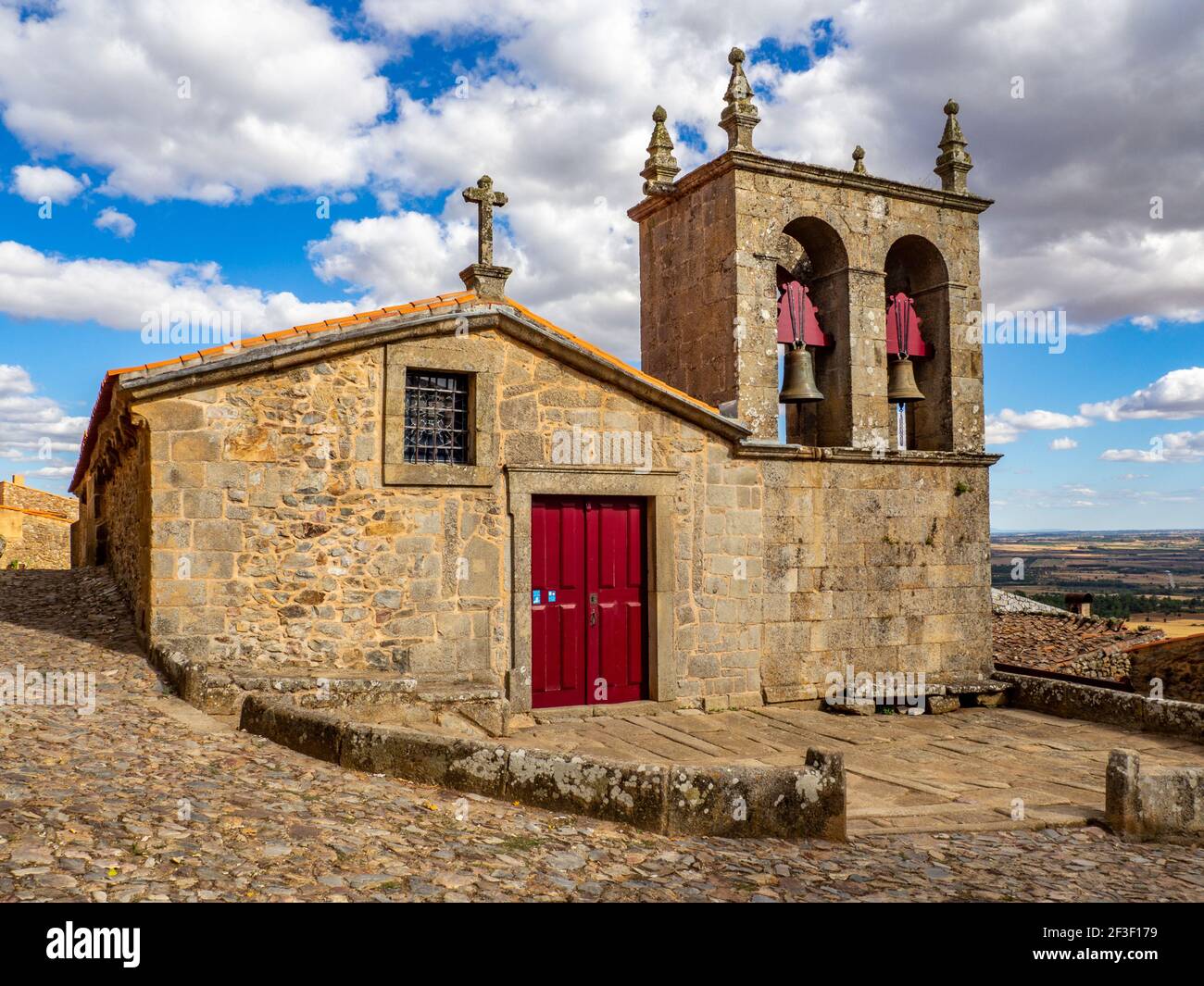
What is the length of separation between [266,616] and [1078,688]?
29.2ft

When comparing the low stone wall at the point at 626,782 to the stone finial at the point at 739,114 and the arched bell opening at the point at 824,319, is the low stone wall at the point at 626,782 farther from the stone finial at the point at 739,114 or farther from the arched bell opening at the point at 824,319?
the stone finial at the point at 739,114

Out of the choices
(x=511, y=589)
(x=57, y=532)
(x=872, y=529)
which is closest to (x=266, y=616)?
(x=511, y=589)

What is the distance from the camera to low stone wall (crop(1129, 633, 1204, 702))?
12.3 metres

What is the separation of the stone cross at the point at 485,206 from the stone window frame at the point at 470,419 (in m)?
1.43

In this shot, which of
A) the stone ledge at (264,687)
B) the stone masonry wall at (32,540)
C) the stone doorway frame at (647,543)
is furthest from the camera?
the stone masonry wall at (32,540)

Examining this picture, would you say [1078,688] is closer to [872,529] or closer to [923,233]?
[872,529]

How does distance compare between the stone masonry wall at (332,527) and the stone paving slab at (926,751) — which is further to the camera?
the stone masonry wall at (332,527)

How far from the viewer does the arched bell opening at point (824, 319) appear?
11.0 metres

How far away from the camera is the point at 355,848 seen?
13.6 ft

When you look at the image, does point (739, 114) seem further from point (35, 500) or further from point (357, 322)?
point (35, 500)

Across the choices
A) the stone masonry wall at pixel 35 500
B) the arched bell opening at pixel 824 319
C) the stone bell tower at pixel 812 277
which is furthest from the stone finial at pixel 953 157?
the stone masonry wall at pixel 35 500

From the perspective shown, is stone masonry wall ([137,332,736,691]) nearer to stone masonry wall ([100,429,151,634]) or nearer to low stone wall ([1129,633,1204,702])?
stone masonry wall ([100,429,151,634])

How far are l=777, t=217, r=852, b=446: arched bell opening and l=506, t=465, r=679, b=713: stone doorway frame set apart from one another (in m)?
2.39
